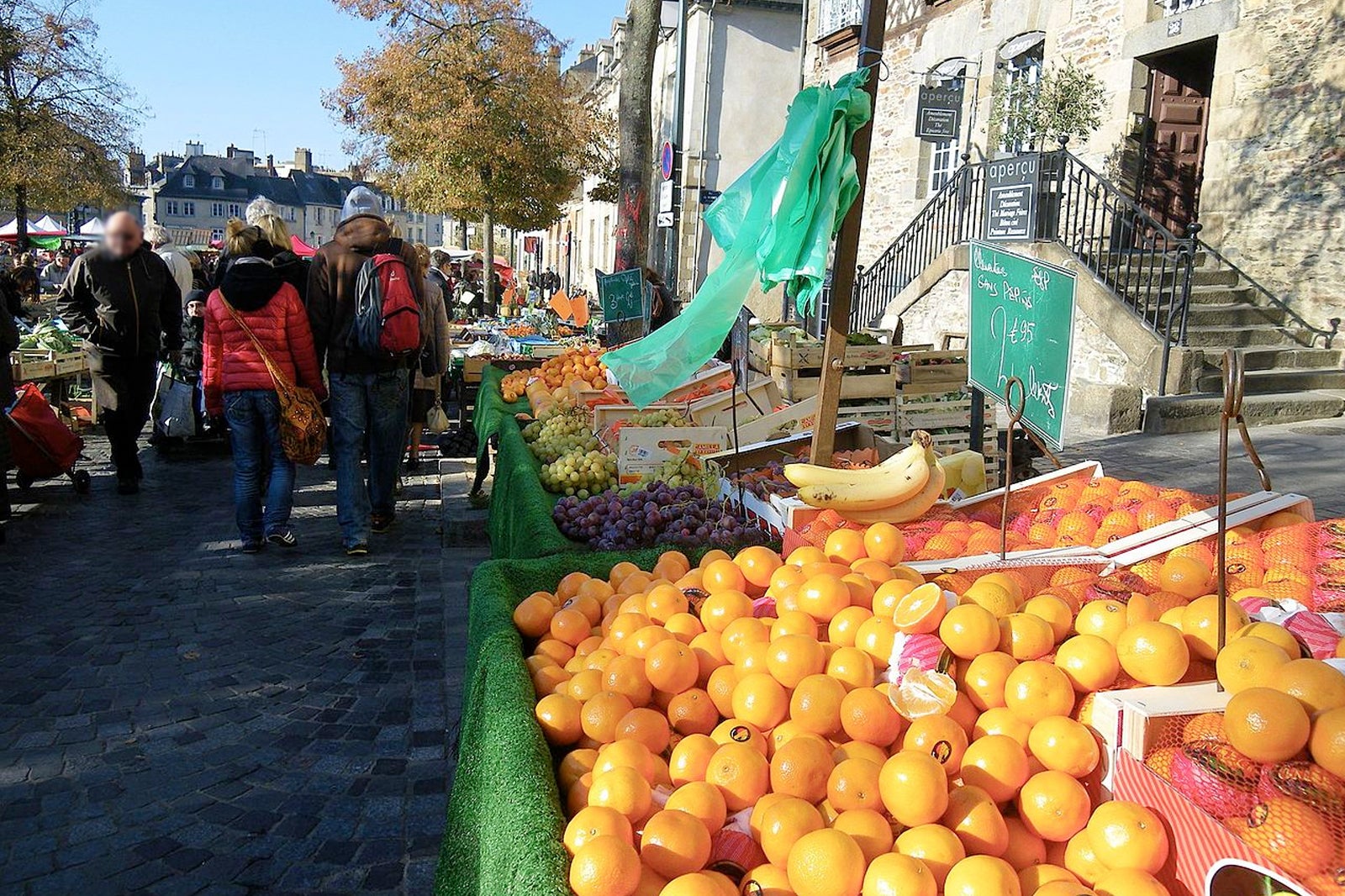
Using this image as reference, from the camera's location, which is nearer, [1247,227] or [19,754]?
[19,754]

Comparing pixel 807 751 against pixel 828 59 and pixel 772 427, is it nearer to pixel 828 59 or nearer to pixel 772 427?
pixel 772 427

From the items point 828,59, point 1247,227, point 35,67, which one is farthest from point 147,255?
point 35,67

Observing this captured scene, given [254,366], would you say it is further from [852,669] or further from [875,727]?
[875,727]

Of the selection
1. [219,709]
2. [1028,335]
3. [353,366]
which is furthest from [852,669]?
[353,366]

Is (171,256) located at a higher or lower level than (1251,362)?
higher

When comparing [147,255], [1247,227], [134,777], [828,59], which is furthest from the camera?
[828,59]

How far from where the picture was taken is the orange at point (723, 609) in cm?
231

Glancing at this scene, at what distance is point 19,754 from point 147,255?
5.03 metres

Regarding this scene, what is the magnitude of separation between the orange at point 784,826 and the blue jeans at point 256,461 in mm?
4752

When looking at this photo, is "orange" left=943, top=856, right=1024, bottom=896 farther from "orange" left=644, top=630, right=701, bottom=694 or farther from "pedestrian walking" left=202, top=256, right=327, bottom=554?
"pedestrian walking" left=202, top=256, right=327, bottom=554

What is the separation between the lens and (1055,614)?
6.37ft

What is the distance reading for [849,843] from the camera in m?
1.43

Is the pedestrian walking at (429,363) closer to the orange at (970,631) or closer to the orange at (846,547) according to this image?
the orange at (846,547)

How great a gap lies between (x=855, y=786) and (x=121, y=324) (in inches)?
286
